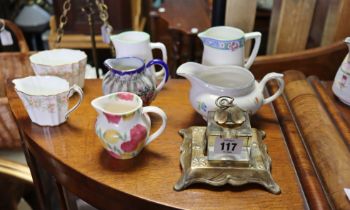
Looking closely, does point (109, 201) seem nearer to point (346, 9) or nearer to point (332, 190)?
point (332, 190)

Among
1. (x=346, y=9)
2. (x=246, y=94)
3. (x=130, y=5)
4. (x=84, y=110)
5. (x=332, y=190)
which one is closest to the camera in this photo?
(x=332, y=190)

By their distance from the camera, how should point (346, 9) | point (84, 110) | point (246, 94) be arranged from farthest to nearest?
1. point (346, 9)
2. point (84, 110)
3. point (246, 94)

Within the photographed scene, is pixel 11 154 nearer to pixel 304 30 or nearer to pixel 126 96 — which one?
pixel 126 96

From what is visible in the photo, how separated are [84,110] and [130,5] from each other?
1.21 meters

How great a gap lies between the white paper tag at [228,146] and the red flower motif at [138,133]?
0.14m

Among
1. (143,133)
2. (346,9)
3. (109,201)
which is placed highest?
(346,9)

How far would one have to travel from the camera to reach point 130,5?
197 cm

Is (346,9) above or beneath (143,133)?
above

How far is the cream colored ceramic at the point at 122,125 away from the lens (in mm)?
680

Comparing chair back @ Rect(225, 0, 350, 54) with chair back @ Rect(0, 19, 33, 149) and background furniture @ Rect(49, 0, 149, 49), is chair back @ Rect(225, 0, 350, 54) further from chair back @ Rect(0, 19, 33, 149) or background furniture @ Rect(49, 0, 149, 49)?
background furniture @ Rect(49, 0, 149, 49)

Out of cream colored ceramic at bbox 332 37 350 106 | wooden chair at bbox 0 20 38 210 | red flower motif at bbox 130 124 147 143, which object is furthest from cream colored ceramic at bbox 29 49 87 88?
cream colored ceramic at bbox 332 37 350 106

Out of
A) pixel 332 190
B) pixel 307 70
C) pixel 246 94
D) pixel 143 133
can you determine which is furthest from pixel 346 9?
pixel 143 133

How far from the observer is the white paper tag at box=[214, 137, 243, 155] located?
0.67 m

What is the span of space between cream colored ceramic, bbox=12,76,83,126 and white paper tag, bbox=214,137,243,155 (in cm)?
32
